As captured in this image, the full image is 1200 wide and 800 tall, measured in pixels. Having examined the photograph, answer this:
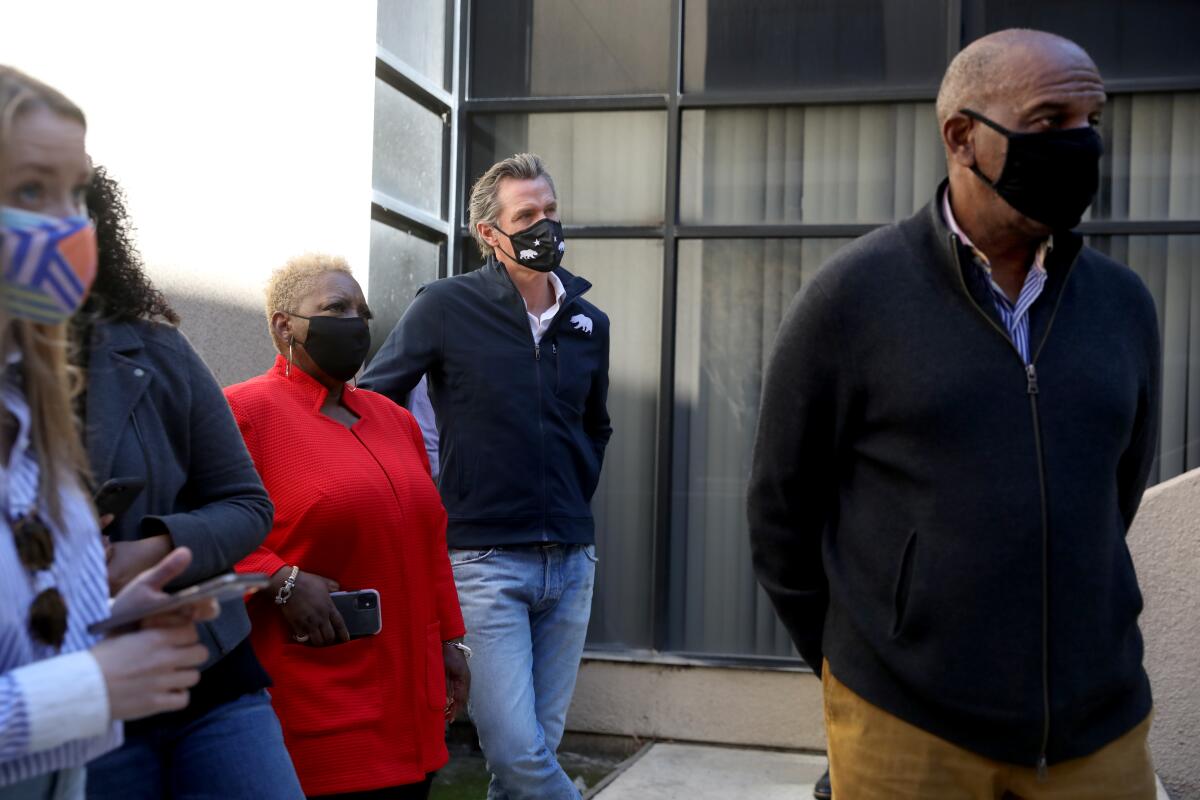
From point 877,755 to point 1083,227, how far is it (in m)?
4.95

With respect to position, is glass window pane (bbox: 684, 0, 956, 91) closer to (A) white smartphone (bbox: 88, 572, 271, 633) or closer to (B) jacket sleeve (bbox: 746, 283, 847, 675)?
(B) jacket sleeve (bbox: 746, 283, 847, 675)

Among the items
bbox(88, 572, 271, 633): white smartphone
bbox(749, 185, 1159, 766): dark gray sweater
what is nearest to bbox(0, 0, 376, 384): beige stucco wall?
bbox(749, 185, 1159, 766): dark gray sweater

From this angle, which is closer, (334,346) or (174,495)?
(174,495)

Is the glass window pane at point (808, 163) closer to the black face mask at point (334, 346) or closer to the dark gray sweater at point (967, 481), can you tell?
the black face mask at point (334, 346)

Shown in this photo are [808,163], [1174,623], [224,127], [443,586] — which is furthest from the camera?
[808,163]

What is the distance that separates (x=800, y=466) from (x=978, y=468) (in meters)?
0.36

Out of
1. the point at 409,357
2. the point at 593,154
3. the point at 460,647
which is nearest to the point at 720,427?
the point at 593,154

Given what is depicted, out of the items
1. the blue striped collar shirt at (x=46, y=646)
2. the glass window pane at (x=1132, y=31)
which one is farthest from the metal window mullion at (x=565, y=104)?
the blue striped collar shirt at (x=46, y=646)

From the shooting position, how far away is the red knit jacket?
3688 mm

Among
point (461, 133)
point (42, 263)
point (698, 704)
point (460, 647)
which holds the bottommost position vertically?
point (698, 704)

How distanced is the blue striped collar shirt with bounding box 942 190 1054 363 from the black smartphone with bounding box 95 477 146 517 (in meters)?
1.53

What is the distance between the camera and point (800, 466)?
2791 millimetres

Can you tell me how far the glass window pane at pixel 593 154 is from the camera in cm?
745

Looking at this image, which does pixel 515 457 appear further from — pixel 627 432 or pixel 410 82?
pixel 410 82
